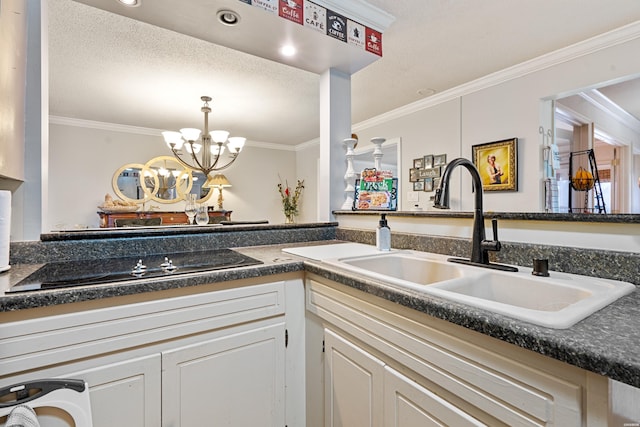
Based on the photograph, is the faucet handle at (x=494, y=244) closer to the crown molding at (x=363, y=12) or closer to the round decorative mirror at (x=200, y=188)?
the crown molding at (x=363, y=12)

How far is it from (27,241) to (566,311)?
167cm

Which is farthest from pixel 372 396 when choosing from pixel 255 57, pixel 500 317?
pixel 255 57

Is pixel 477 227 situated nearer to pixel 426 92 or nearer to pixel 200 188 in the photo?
pixel 426 92

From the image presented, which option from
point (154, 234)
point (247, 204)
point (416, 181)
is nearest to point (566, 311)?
point (154, 234)

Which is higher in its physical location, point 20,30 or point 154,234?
point 20,30

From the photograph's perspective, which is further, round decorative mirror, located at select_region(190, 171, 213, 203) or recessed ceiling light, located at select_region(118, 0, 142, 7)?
round decorative mirror, located at select_region(190, 171, 213, 203)

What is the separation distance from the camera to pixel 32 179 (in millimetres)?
1112

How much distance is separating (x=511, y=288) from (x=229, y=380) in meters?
0.97

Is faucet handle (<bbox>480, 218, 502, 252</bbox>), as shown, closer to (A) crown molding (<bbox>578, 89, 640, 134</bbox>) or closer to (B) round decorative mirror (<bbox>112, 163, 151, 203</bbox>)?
(A) crown molding (<bbox>578, 89, 640, 134</bbox>)

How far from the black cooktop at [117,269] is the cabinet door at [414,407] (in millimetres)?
611

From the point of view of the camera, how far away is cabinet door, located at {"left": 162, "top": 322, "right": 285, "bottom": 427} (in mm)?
921

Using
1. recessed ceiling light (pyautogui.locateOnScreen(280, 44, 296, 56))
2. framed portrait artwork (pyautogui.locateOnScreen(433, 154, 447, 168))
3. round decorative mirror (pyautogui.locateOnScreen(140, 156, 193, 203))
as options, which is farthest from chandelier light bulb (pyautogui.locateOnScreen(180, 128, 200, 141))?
framed portrait artwork (pyautogui.locateOnScreen(433, 154, 447, 168))

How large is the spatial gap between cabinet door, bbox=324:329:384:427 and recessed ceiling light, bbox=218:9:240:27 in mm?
1528

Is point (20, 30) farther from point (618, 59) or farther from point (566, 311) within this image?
point (618, 59)
